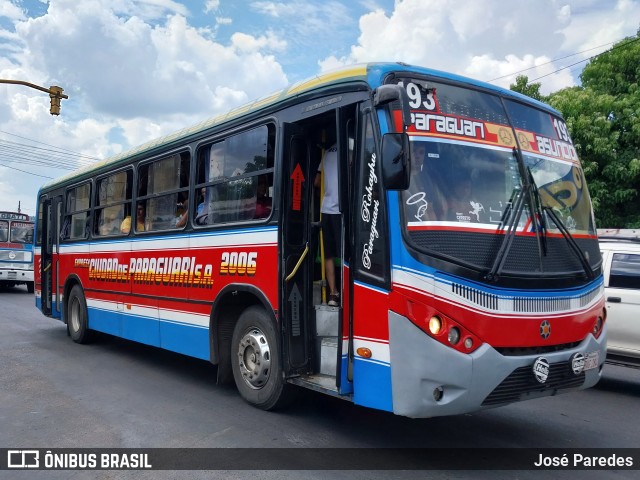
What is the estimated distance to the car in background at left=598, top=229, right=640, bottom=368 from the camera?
7.41m

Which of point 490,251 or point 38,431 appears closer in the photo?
point 490,251

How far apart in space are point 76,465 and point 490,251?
3.63 metres

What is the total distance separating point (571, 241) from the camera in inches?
192

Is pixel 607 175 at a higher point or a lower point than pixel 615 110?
lower

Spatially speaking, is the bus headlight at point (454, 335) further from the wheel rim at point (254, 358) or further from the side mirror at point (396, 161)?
the wheel rim at point (254, 358)

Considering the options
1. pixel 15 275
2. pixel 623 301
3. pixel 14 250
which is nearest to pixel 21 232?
pixel 14 250

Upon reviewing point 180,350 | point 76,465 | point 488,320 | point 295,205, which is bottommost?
point 76,465

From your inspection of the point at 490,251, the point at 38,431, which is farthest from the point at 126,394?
the point at 490,251

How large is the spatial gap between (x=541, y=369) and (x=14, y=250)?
2213 cm

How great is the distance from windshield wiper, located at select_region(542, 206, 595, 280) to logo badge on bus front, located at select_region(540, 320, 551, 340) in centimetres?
74

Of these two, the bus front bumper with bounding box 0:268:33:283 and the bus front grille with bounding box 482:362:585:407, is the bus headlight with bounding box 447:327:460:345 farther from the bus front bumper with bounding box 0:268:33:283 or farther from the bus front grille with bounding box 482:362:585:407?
the bus front bumper with bounding box 0:268:33:283

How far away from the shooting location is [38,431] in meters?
5.48

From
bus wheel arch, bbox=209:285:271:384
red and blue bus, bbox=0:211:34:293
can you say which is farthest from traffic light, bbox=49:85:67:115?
bus wheel arch, bbox=209:285:271:384

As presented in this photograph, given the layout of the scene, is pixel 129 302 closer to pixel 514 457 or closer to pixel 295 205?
pixel 295 205
